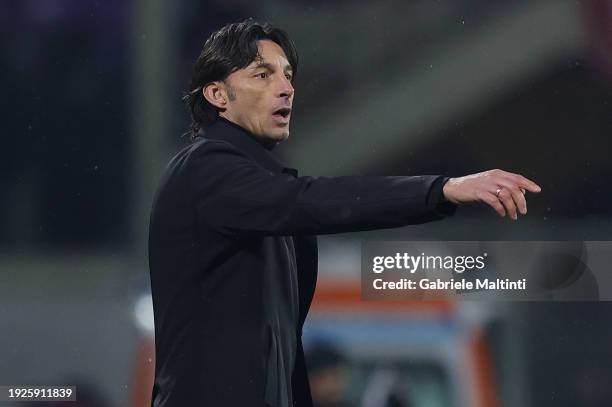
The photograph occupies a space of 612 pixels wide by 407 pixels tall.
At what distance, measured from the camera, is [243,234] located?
224cm

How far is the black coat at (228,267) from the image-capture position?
217cm

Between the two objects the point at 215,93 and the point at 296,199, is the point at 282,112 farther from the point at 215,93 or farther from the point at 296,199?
the point at 296,199

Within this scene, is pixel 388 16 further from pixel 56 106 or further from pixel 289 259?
pixel 289 259

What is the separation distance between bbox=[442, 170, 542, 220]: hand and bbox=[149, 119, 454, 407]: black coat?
19 cm

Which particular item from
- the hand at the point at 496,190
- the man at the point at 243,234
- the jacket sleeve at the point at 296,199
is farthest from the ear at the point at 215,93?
the hand at the point at 496,190

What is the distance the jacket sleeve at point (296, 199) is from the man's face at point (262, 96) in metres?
0.19

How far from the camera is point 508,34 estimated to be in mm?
4238

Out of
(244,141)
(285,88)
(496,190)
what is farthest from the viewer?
(285,88)

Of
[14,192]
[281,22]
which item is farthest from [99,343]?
[281,22]

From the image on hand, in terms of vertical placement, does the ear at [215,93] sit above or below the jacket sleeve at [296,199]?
above

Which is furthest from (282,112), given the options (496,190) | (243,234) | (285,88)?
(496,190)

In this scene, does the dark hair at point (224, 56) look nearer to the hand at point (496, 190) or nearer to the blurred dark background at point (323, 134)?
the hand at point (496, 190)

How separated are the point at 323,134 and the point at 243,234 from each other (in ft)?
6.45

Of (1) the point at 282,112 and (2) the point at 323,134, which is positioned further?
(2) the point at 323,134
